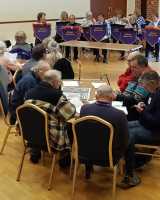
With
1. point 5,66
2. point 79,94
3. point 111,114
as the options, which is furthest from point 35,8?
point 111,114

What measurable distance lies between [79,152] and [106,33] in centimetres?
744

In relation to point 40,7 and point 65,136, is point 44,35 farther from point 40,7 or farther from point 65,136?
point 65,136

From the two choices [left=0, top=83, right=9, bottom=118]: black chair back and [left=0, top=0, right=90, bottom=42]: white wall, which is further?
[left=0, top=0, right=90, bottom=42]: white wall

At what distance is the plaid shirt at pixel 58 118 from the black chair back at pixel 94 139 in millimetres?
336

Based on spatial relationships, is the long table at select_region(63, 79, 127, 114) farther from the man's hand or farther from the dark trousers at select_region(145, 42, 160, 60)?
the dark trousers at select_region(145, 42, 160, 60)

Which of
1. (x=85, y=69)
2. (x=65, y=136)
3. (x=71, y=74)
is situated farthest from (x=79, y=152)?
(x=85, y=69)

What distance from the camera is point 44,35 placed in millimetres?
10719

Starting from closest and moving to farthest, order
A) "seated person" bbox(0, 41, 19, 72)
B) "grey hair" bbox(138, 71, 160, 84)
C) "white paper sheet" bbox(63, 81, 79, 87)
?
"grey hair" bbox(138, 71, 160, 84), "white paper sheet" bbox(63, 81, 79, 87), "seated person" bbox(0, 41, 19, 72)

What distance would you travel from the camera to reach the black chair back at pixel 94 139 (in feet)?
10.9

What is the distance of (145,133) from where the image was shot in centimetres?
399

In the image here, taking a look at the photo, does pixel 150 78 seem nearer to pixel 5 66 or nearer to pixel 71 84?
pixel 71 84

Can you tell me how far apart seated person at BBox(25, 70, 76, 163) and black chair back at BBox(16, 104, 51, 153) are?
89mm

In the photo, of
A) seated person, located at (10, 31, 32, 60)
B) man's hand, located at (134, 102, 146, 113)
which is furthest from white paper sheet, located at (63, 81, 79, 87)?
seated person, located at (10, 31, 32, 60)

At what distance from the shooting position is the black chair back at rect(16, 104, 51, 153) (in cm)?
370
